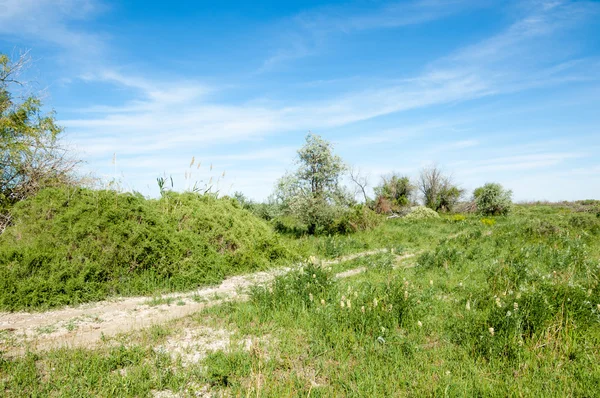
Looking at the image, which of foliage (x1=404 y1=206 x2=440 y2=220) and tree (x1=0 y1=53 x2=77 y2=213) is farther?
foliage (x1=404 y1=206 x2=440 y2=220)

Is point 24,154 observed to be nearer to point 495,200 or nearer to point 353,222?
point 353,222

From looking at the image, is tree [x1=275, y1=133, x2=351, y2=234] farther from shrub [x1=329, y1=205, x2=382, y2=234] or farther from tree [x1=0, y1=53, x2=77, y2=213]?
tree [x1=0, y1=53, x2=77, y2=213]

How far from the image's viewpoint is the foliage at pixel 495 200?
96.2 ft

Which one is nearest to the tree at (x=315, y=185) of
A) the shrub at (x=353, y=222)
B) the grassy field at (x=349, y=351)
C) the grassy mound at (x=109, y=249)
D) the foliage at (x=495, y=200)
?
the shrub at (x=353, y=222)

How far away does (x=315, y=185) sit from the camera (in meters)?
19.3

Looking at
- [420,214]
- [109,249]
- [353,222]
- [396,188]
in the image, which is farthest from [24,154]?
[396,188]

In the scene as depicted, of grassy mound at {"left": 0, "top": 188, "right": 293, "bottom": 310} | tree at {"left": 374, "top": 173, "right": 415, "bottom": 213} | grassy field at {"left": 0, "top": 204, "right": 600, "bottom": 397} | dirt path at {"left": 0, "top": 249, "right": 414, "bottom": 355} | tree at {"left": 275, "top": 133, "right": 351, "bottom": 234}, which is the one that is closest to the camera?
grassy field at {"left": 0, "top": 204, "right": 600, "bottom": 397}

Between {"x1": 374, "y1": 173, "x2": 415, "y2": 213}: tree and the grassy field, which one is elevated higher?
{"x1": 374, "y1": 173, "x2": 415, "y2": 213}: tree

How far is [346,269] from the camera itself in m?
10.7

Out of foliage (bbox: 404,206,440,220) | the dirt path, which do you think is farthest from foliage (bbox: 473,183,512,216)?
the dirt path

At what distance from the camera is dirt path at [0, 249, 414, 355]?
19.2 ft

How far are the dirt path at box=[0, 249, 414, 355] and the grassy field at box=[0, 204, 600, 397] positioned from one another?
1.87 ft

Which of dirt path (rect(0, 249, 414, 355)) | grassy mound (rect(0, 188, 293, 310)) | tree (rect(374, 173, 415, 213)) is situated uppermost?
tree (rect(374, 173, 415, 213))

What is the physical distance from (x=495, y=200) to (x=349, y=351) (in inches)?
1127
